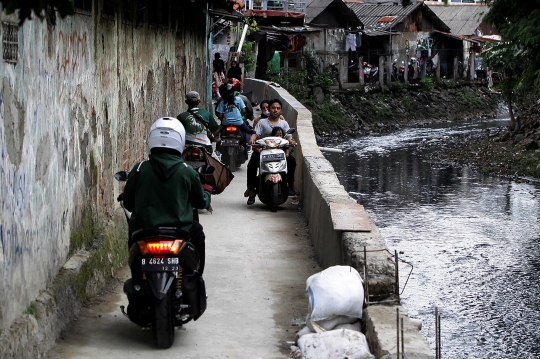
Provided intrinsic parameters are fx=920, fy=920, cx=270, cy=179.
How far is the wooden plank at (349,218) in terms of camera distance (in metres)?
7.10

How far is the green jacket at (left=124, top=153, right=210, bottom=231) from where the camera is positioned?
5.80 meters

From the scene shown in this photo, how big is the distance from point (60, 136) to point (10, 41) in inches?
56.4

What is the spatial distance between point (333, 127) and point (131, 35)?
83.0 ft

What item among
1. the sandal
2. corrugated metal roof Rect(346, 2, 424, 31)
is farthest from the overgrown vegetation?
the sandal

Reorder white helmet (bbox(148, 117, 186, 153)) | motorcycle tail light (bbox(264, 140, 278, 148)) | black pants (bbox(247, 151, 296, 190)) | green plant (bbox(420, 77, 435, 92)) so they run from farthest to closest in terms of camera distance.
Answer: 1. green plant (bbox(420, 77, 435, 92))
2. black pants (bbox(247, 151, 296, 190))
3. motorcycle tail light (bbox(264, 140, 278, 148))
4. white helmet (bbox(148, 117, 186, 153))

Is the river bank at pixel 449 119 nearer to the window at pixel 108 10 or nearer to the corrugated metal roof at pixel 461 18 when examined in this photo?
the corrugated metal roof at pixel 461 18

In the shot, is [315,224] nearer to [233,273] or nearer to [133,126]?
[233,273]

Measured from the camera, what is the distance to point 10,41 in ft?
16.6

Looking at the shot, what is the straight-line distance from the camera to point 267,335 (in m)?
6.38

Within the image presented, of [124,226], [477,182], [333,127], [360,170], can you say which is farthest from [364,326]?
[333,127]

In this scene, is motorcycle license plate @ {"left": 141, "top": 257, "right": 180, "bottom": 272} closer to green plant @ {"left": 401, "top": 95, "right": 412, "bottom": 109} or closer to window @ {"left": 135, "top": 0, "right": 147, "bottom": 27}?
window @ {"left": 135, "top": 0, "right": 147, "bottom": 27}

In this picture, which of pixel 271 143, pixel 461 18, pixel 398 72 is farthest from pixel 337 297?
pixel 461 18

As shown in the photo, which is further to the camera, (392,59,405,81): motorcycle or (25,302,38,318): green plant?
(392,59,405,81): motorcycle

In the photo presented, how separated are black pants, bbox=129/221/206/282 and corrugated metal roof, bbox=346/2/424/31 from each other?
42.6 m
